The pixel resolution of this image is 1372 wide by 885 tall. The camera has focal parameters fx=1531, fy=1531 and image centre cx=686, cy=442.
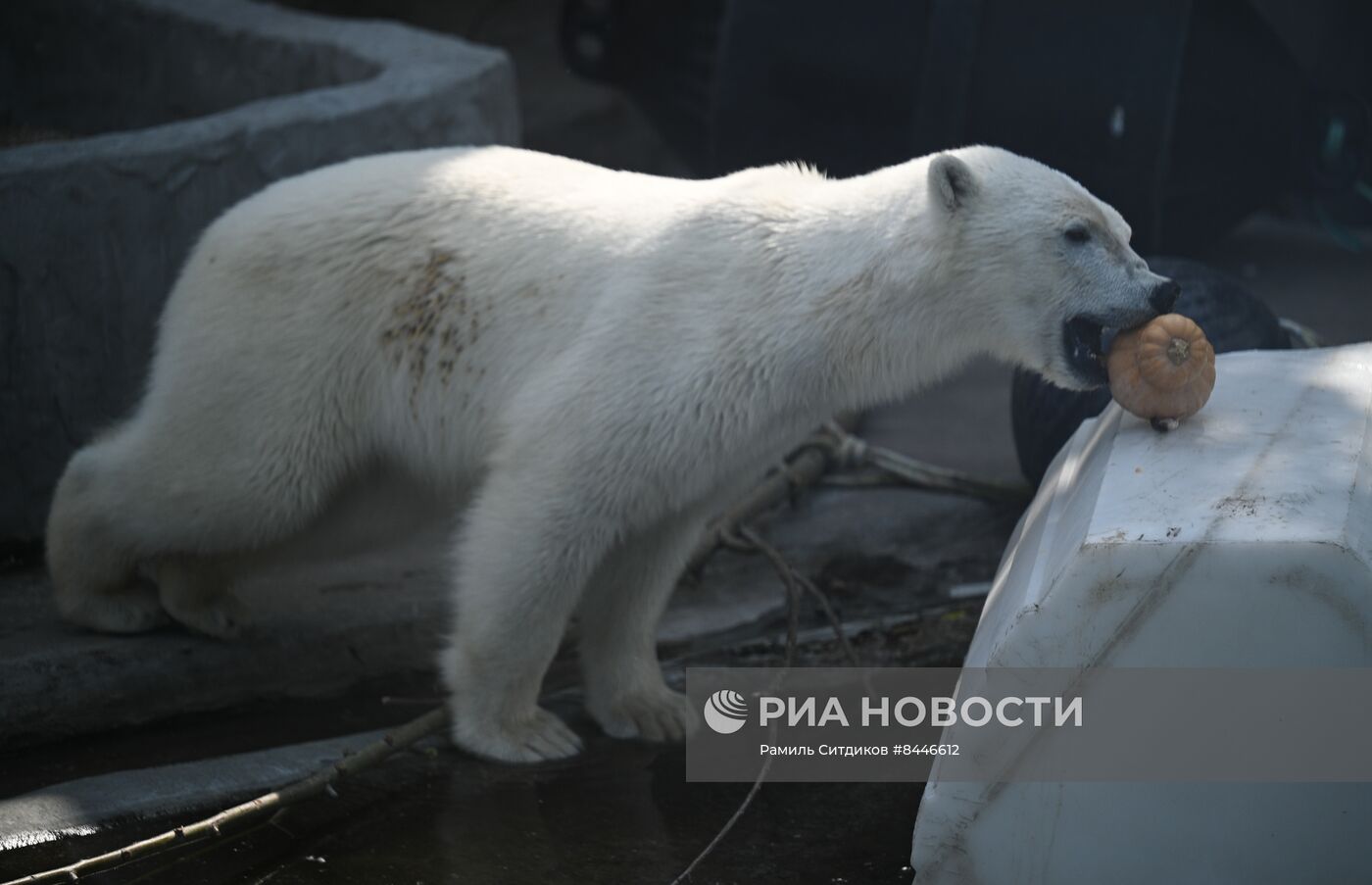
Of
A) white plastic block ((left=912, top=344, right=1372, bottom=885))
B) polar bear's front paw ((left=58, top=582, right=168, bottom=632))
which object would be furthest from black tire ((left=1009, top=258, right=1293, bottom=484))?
polar bear's front paw ((left=58, top=582, right=168, bottom=632))

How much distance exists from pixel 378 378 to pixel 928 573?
180 cm

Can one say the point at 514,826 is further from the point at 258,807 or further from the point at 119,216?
the point at 119,216

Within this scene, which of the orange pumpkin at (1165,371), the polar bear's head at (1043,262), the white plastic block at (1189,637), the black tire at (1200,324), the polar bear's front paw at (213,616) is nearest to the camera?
the white plastic block at (1189,637)

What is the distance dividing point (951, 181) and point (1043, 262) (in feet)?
0.74

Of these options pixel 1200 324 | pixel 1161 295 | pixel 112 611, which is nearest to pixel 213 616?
pixel 112 611

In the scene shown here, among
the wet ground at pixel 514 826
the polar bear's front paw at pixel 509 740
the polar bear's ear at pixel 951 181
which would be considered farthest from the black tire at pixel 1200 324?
the polar bear's front paw at pixel 509 740

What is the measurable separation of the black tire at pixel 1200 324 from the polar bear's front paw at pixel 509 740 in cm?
148

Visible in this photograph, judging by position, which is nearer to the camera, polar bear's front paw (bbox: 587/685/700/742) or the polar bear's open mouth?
the polar bear's open mouth

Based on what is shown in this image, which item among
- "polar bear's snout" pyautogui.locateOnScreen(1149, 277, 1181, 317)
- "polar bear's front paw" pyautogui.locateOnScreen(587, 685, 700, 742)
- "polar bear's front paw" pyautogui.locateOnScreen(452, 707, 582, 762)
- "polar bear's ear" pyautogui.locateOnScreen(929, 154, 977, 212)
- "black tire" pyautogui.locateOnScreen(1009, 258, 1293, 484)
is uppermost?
"polar bear's ear" pyautogui.locateOnScreen(929, 154, 977, 212)

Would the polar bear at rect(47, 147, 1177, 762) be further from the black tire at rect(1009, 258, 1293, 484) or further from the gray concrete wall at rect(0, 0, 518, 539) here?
the black tire at rect(1009, 258, 1293, 484)

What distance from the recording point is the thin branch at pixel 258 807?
256 centimetres

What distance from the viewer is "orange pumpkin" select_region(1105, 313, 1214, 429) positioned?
2.69 meters

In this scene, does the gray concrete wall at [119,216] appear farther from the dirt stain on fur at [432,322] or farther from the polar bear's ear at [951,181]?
the polar bear's ear at [951,181]

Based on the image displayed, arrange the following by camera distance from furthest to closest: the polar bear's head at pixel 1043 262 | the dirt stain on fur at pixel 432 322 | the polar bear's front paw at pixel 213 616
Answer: the polar bear's front paw at pixel 213 616 → the dirt stain on fur at pixel 432 322 → the polar bear's head at pixel 1043 262
